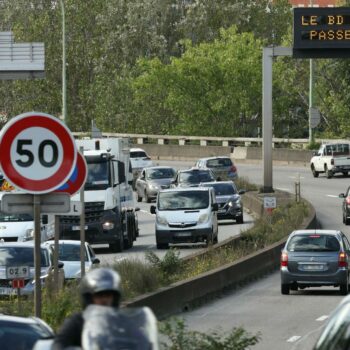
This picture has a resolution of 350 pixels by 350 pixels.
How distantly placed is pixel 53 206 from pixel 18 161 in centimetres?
54

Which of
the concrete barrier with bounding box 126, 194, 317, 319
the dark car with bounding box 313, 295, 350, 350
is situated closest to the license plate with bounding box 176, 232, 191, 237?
the concrete barrier with bounding box 126, 194, 317, 319

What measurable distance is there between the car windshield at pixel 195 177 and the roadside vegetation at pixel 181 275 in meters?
7.25

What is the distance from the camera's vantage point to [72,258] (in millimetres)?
31250

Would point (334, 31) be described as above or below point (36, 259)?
above

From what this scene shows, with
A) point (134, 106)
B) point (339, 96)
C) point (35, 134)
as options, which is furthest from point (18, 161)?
point (134, 106)

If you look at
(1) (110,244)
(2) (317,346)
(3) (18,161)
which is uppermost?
(3) (18,161)

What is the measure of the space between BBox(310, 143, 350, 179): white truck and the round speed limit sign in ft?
203

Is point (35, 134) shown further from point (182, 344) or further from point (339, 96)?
point (339, 96)

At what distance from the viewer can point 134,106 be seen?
345ft

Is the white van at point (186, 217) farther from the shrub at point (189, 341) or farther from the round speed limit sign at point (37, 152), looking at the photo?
the round speed limit sign at point (37, 152)

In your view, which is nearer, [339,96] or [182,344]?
[182,344]

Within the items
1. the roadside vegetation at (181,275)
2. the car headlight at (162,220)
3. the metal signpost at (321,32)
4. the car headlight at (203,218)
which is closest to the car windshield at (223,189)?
the roadside vegetation at (181,275)

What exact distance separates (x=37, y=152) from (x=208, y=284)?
19.2m

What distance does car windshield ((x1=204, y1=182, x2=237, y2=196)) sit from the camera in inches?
2122
